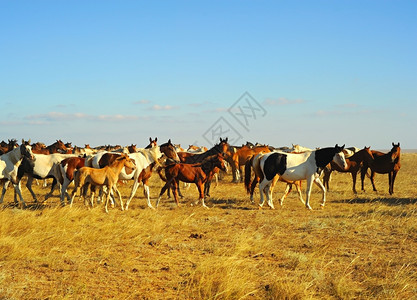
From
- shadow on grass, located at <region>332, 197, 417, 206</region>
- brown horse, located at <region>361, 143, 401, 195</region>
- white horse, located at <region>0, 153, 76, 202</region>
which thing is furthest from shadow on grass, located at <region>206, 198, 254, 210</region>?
brown horse, located at <region>361, 143, 401, 195</region>

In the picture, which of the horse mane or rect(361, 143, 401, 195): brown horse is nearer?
the horse mane

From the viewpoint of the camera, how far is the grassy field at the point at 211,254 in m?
6.24

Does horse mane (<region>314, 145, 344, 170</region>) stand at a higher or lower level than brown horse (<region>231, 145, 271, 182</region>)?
higher

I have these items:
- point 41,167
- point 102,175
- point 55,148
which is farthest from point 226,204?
point 55,148

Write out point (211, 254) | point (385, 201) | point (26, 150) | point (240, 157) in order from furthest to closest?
point (240, 157)
point (385, 201)
point (26, 150)
point (211, 254)

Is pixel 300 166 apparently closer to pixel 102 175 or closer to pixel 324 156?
pixel 324 156

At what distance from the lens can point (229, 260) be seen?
24.1 feet

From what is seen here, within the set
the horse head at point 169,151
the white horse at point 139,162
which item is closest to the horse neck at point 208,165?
the white horse at point 139,162

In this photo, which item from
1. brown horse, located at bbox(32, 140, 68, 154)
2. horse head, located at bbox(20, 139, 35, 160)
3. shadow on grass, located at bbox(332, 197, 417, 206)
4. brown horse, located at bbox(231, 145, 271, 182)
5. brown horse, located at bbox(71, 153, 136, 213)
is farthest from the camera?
brown horse, located at bbox(32, 140, 68, 154)

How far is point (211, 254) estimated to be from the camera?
27.2 ft

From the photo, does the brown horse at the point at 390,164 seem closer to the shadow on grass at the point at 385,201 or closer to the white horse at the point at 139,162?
the shadow on grass at the point at 385,201

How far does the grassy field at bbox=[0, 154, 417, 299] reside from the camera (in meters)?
6.24

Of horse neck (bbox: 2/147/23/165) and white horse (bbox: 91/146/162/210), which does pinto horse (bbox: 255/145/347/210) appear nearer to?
white horse (bbox: 91/146/162/210)

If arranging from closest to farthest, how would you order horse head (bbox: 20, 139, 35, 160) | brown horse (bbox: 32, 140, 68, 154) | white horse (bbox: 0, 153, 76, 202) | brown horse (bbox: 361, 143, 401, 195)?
horse head (bbox: 20, 139, 35, 160), white horse (bbox: 0, 153, 76, 202), brown horse (bbox: 361, 143, 401, 195), brown horse (bbox: 32, 140, 68, 154)
